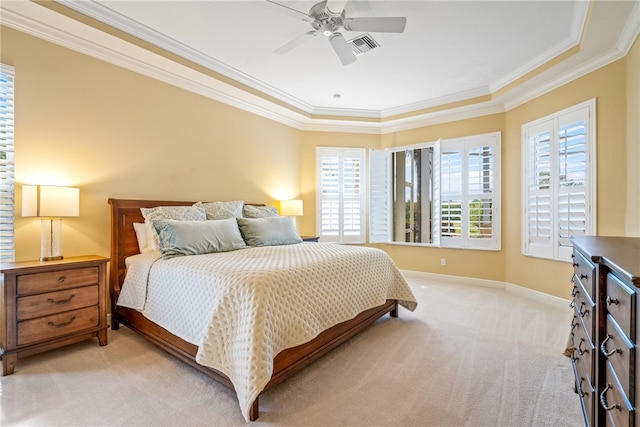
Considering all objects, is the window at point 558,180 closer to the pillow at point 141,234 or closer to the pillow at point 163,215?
the pillow at point 163,215

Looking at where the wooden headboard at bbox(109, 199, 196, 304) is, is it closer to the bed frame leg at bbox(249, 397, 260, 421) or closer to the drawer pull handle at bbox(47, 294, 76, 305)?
the drawer pull handle at bbox(47, 294, 76, 305)

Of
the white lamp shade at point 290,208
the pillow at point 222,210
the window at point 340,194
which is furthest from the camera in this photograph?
the window at point 340,194

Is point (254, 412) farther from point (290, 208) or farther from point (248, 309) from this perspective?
point (290, 208)

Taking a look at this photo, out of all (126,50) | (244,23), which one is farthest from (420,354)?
(126,50)

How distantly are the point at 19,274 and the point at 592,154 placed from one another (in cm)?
517

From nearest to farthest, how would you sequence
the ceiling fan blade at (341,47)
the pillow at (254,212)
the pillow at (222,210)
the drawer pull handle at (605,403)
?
1. the drawer pull handle at (605,403)
2. the ceiling fan blade at (341,47)
3. the pillow at (222,210)
4. the pillow at (254,212)

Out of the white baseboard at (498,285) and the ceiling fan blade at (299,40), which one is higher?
the ceiling fan blade at (299,40)

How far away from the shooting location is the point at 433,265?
504cm

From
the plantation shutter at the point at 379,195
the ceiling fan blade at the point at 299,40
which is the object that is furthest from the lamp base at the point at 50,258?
the plantation shutter at the point at 379,195

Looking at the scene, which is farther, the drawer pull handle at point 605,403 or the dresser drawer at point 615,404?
the drawer pull handle at point 605,403

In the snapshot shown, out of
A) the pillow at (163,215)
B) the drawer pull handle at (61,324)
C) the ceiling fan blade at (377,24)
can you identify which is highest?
the ceiling fan blade at (377,24)

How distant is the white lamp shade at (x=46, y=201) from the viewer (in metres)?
2.27

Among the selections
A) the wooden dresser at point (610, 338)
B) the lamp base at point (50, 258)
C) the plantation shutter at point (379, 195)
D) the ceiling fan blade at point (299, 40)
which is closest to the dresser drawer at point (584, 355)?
the wooden dresser at point (610, 338)

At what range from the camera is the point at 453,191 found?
189 inches
